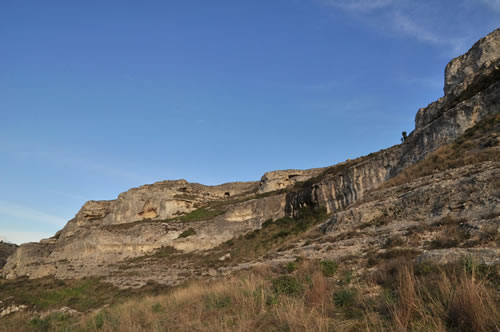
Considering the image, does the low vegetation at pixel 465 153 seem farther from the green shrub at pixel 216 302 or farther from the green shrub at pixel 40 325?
the green shrub at pixel 40 325

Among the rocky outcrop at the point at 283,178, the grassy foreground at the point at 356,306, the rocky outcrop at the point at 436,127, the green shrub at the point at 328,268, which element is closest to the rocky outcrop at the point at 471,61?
the rocky outcrop at the point at 436,127

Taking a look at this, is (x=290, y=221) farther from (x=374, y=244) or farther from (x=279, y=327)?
(x=279, y=327)

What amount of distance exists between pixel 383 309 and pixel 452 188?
10383mm

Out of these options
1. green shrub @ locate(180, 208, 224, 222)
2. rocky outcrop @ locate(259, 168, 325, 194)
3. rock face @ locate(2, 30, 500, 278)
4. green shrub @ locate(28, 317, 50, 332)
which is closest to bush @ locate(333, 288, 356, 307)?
rock face @ locate(2, 30, 500, 278)

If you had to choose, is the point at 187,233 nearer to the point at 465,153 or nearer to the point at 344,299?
the point at 465,153

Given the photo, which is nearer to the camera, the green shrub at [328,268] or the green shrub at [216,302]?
the green shrub at [216,302]

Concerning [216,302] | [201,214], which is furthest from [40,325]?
[201,214]

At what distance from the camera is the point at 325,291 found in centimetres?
548

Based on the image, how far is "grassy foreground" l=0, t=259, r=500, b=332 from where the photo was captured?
3.21 m

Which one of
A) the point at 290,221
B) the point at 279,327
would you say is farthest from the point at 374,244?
the point at 290,221

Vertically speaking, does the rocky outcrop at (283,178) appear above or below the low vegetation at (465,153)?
above

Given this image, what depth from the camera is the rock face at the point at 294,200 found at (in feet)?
48.9

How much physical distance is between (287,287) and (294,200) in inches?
1224

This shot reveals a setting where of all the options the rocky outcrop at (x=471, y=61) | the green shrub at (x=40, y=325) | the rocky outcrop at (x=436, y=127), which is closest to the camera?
the green shrub at (x=40, y=325)
